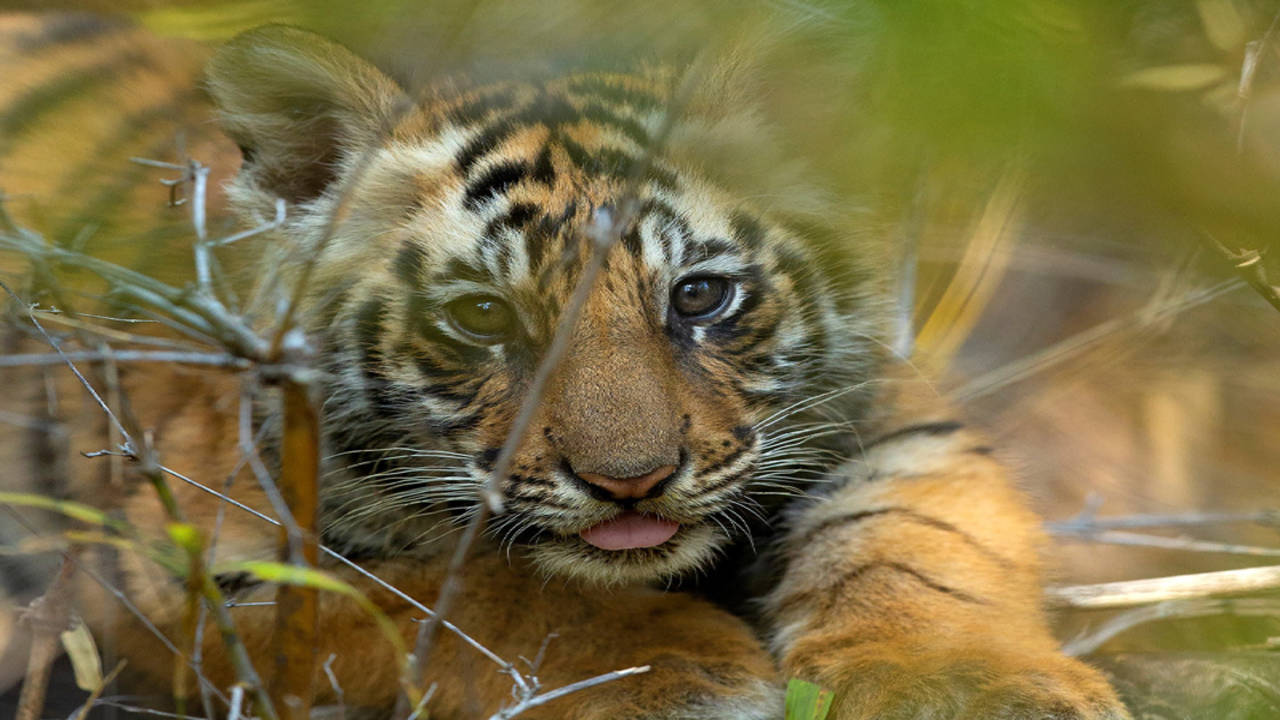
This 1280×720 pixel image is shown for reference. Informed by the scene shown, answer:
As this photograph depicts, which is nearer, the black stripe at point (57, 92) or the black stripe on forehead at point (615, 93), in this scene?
the black stripe on forehead at point (615, 93)

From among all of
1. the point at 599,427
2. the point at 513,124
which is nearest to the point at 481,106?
the point at 513,124

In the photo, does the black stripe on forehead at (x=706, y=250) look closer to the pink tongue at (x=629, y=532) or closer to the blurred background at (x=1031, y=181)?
the blurred background at (x=1031, y=181)

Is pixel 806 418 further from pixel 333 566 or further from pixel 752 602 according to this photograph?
pixel 333 566

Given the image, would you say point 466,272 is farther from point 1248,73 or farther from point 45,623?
point 1248,73

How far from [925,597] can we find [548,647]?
2.00 feet

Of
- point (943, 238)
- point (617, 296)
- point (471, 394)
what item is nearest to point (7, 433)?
point (471, 394)

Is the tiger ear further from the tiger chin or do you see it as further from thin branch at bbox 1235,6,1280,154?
thin branch at bbox 1235,6,1280,154

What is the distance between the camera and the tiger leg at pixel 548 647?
1.69 meters

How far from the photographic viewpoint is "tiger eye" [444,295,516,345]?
1.68 meters

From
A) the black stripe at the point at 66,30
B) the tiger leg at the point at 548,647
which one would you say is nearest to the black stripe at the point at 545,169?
the tiger leg at the point at 548,647

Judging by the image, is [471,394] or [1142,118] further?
[471,394]

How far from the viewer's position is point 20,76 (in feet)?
8.75

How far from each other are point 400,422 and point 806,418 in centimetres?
70

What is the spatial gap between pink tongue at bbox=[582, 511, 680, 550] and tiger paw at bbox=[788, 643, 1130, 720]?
335 mm
